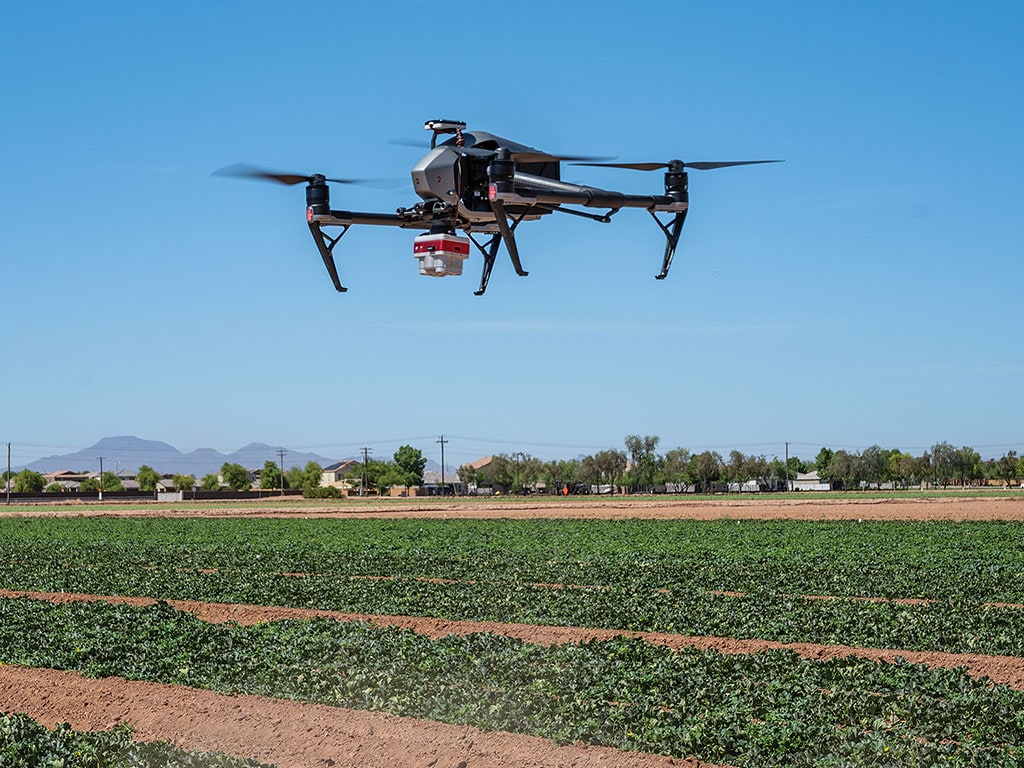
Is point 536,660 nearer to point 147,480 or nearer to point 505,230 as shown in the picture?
point 505,230

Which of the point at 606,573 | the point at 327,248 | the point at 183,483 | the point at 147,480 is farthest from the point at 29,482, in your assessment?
the point at 327,248

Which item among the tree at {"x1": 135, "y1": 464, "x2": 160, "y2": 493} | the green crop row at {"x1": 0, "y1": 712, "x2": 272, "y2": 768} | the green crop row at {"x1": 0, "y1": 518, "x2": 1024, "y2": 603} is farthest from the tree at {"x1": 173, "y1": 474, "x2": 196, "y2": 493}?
the green crop row at {"x1": 0, "y1": 712, "x2": 272, "y2": 768}

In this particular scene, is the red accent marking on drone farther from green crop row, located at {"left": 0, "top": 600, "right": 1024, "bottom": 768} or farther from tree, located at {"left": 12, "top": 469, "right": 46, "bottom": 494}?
tree, located at {"left": 12, "top": 469, "right": 46, "bottom": 494}

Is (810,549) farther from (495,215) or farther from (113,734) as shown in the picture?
(113,734)

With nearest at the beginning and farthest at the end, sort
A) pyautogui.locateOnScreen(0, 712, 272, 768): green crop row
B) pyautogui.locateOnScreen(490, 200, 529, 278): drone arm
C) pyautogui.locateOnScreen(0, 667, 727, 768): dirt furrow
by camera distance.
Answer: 1. pyautogui.locateOnScreen(0, 712, 272, 768): green crop row
2. pyautogui.locateOnScreen(0, 667, 727, 768): dirt furrow
3. pyautogui.locateOnScreen(490, 200, 529, 278): drone arm

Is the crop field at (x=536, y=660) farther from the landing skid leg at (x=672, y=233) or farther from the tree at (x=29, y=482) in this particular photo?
the tree at (x=29, y=482)
